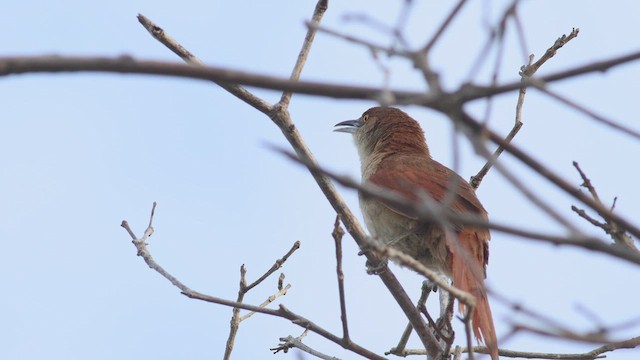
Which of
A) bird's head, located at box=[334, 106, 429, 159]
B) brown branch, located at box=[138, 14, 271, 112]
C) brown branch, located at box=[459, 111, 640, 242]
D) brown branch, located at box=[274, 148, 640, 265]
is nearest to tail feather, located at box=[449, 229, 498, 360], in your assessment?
brown branch, located at box=[138, 14, 271, 112]

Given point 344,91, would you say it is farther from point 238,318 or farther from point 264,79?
point 238,318

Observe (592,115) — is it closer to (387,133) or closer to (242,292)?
(242,292)

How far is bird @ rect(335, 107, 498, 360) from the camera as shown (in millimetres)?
Result: 4867

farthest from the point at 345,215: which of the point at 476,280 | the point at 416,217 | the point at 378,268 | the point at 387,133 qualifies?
the point at 387,133

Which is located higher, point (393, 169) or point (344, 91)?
point (393, 169)

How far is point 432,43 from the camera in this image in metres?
1.99

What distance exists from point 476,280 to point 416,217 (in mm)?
746

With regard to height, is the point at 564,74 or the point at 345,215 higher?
the point at 345,215

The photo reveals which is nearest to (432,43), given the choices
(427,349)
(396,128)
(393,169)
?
(427,349)

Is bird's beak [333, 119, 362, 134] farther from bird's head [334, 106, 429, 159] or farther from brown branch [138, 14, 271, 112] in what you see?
brown branch [138, 14, 271, 112]

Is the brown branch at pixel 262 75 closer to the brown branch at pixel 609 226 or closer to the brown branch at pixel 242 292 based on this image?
the brown branch at pixel 609 226

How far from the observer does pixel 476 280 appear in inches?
181

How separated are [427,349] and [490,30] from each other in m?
2.72

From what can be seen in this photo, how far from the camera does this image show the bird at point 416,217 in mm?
4867
